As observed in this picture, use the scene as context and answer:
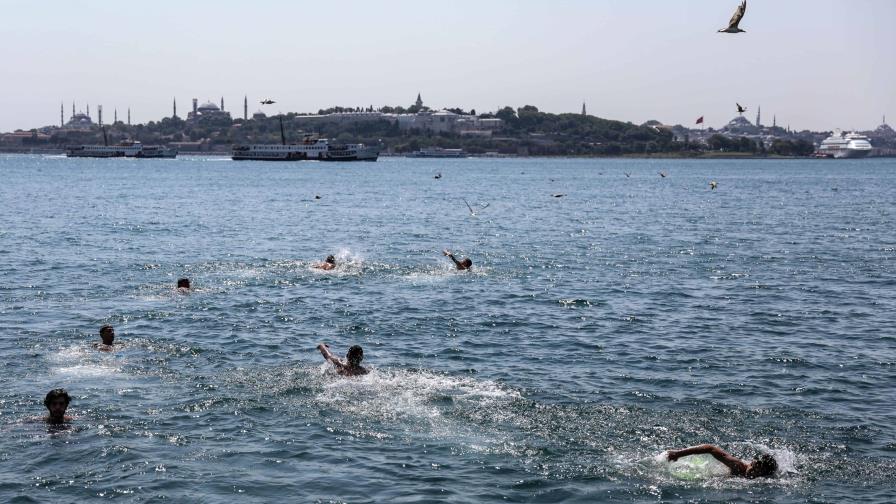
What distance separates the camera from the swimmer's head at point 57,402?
1811 cm

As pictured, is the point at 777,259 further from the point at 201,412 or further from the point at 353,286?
the point at 201,412

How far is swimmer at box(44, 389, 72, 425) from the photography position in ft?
59.5

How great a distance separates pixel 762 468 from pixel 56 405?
1365cm

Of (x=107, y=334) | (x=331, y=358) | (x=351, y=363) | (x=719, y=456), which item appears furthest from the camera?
(x=107, y=334)

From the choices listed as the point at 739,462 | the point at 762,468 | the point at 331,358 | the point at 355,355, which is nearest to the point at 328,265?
the point at 331,358

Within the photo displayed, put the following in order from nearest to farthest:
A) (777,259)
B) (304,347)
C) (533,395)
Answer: (533,395) → (304,347) → (777,259)

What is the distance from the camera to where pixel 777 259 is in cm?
4831

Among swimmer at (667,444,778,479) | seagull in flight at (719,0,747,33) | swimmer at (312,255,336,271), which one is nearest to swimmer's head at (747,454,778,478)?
swimmer at (667,444,778,479)

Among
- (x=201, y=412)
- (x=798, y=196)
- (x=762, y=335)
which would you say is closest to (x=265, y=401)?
(x=201, y=412)

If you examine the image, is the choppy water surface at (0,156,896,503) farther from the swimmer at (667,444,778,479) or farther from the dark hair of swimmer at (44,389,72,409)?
the dark hair of swimmer at (44,389,72,409)

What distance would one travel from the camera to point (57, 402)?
18.2 meters

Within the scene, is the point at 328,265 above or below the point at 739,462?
above

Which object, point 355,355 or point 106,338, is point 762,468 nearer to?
point 355,355

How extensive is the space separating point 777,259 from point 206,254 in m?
30.4
